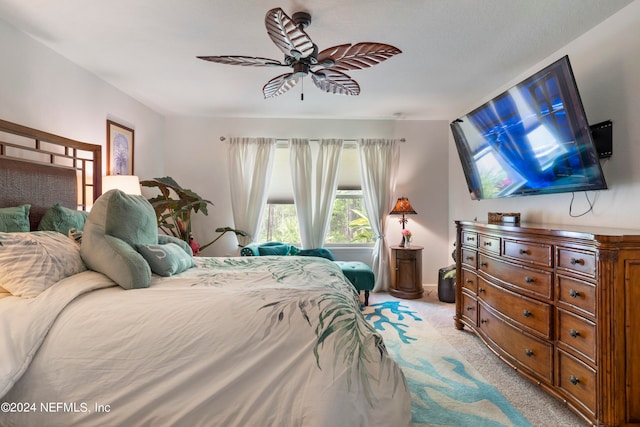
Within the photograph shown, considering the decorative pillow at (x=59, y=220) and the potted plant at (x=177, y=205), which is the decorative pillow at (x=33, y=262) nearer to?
the decorative pillow at (x=59, y=220)

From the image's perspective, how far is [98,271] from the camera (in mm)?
1683

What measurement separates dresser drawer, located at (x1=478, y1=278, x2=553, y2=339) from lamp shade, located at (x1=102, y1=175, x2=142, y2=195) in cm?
338

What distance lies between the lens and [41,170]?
92.8 inches

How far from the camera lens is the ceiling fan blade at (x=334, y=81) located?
2.36 metres

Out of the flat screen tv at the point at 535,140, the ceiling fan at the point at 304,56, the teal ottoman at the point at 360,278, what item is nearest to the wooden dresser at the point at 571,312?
the flat screen tv at the point at 535,140

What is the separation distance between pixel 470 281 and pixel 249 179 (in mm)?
3157

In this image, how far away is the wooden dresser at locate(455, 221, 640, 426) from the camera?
5.25 ft

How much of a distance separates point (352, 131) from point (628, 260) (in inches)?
145

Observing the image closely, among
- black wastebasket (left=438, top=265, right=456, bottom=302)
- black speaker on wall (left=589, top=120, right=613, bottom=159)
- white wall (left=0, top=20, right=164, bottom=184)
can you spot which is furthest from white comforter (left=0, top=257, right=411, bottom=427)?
black wastebasket (left=438, top=265, right=456, bottom=302)

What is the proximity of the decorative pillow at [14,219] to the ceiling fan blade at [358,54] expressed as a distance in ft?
6.85

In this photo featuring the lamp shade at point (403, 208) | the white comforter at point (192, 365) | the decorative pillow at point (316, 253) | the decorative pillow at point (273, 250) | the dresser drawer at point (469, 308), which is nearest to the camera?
the white comforter at point (192, 365)

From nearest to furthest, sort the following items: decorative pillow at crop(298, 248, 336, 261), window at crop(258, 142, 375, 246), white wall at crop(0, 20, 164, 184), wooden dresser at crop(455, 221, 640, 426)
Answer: wooden dresser at crop(455, 221, 640, 426), white wall at crop(0, 20, 164, 184), decorative pillow at crop(298, 248, 336, 261), window at crop(258, 142, 375, 246)

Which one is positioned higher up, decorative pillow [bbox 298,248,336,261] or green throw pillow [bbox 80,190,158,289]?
green throw pillow [bbox 80,190,158,289]

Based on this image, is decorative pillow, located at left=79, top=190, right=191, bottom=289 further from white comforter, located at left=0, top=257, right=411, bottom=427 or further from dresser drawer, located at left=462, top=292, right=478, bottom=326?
dresser drawer, located at left=462, top=292, right=478, bottom=326
